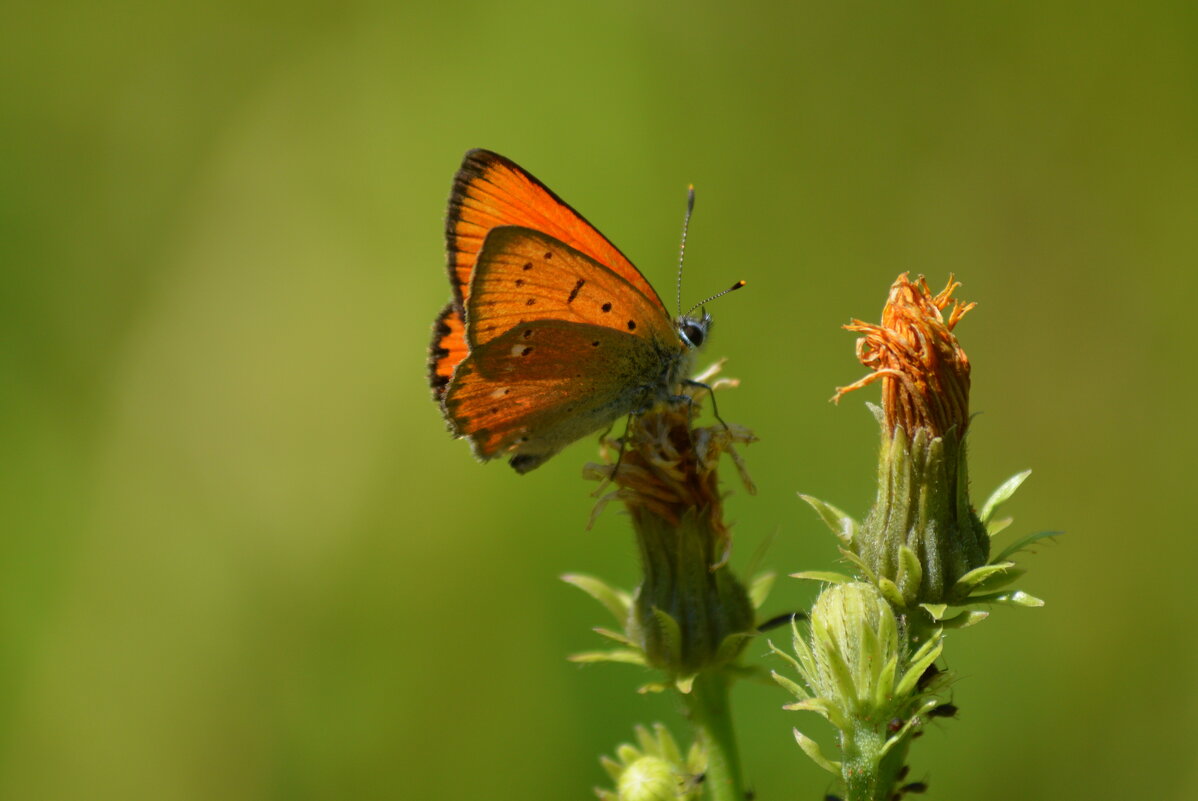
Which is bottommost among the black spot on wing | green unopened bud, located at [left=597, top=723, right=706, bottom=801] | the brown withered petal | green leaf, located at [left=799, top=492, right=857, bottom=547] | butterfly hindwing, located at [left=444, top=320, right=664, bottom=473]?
green unopened bud, located at [left=597, top=723, right=706, bottom=801]

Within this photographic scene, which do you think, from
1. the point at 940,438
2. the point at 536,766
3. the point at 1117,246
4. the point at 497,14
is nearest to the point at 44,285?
the point at 497,14

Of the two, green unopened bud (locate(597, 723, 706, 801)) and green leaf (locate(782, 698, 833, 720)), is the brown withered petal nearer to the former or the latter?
green leaf (locate(782, 698, 833, 720))

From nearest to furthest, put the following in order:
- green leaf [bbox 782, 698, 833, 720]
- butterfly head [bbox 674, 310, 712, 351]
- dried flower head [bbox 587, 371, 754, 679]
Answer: green leaf [bbox 782, 698, 833, 720] → dried flower head [bbox 587, 371, 754, 679] → butterfly head [bbox 674, 310, 712, 351]

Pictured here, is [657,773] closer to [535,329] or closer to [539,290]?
[535,329]

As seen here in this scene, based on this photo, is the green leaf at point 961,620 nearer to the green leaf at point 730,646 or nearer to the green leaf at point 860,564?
the green leaf at point 860,564

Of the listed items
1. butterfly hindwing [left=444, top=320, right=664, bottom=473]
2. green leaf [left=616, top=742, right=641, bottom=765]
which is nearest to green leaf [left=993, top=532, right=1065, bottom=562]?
green leaf [left=616, top=742, right=641, bottom=765]

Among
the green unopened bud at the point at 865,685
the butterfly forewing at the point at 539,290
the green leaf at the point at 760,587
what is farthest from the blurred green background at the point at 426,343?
the green unopened bud at the point at 865,685

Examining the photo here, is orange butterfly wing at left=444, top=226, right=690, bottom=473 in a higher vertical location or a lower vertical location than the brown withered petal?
higher

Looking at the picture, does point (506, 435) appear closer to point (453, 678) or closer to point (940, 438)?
point (940, 438)
